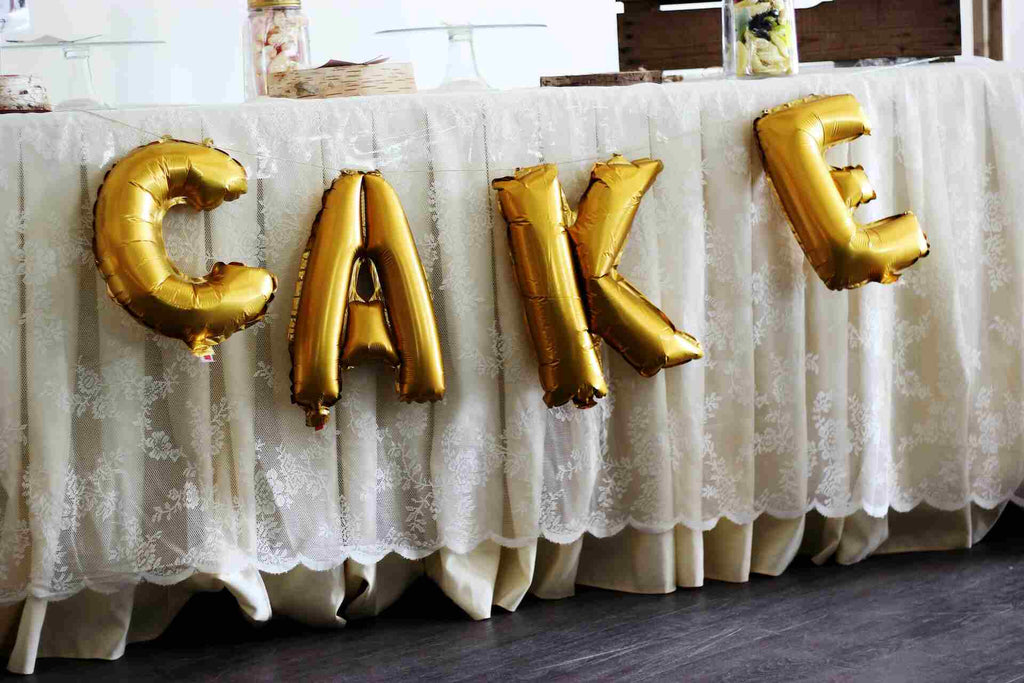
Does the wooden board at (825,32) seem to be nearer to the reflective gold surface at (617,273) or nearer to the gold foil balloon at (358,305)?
the reflective gold surface at (617,273)

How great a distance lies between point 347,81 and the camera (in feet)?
4.53

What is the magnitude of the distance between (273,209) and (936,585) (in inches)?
35.8

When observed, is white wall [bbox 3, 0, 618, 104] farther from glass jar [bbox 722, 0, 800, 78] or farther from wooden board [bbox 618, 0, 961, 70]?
glass jar [bbox 722, 0, 800, 78]

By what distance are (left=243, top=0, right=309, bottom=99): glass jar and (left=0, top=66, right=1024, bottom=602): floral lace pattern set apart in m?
0.35

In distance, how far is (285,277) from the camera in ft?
4.17

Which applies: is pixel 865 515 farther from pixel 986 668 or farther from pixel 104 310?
pixel 104 310

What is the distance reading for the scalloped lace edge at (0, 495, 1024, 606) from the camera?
1256 millimetres

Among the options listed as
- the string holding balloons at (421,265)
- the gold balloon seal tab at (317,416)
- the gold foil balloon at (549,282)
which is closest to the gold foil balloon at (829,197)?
the string holding balloons at (421,265)

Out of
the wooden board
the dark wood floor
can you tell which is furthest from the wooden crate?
the wooden board

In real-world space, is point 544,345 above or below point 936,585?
above

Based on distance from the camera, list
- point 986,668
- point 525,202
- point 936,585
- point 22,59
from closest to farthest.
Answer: point 986,668
point 525,202
point 936,585
point 22,59

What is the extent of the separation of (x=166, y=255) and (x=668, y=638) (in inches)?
27.1

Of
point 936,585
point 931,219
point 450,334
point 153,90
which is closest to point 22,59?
point 153,90

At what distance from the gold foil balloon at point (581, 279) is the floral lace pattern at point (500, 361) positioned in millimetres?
46
